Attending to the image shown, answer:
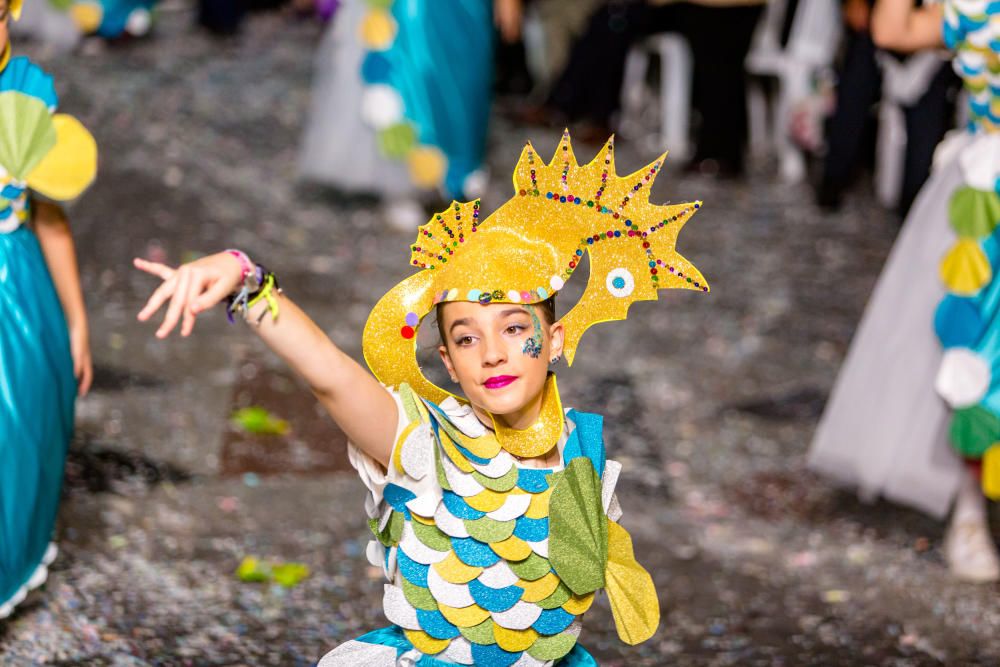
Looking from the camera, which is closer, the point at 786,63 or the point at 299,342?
the point at 299,342

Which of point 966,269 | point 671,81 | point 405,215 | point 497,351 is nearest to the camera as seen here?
point 497,351

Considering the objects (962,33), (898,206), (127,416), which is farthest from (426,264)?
(898,206)

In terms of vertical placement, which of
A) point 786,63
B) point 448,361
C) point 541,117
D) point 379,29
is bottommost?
point 541,117

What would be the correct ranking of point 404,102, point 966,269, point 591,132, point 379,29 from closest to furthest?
point 966,269
point 379,29
point 404,102
point 591,132

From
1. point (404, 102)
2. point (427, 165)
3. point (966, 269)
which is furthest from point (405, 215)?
point (966, 269)

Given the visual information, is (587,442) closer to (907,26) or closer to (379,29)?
(907,26)

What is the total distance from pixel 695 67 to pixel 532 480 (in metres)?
5.02

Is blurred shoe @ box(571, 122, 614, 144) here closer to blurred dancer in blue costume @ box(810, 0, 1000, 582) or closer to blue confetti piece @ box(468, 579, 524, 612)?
blurred dancer in blue costume @ box(810, 0, 1000, 582)

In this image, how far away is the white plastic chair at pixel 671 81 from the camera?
273 inches

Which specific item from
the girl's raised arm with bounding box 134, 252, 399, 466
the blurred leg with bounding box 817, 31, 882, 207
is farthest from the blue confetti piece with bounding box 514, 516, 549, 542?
the blurred leg with bounding box 817, 31, 882, 207

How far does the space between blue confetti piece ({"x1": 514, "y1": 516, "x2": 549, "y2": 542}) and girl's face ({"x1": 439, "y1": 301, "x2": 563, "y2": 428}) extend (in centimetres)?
16

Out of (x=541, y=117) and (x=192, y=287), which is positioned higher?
(x=192, y=287)

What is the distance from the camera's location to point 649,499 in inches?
154

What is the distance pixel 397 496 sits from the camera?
2.01m
